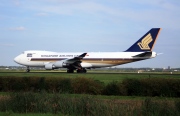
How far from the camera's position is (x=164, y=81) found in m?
21.2

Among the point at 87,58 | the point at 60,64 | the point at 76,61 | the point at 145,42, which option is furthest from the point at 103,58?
the point at 145,42

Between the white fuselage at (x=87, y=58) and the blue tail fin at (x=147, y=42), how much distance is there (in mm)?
2064

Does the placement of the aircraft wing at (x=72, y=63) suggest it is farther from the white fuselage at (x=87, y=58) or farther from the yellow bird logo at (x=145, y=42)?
the yellow bird logo at (x=145, y=42)

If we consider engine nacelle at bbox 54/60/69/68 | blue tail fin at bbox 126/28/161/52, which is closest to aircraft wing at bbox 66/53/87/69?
engine nacelle at bbox 54/60/69/68

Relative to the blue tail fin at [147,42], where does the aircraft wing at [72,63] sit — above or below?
below

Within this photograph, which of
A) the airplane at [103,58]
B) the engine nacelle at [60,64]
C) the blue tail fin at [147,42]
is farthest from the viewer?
the blue tail fin at [147,42]

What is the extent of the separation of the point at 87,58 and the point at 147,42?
37.7 ft

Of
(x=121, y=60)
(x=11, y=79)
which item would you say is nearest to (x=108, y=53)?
(x=121, y=60)

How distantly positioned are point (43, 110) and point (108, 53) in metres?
43.4

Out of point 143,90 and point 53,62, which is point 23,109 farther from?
point 53,62

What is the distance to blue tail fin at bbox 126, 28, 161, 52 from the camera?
56.2 meters

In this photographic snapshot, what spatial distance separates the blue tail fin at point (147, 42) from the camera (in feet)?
185

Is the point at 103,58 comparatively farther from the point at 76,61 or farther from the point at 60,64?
the point at 60,64

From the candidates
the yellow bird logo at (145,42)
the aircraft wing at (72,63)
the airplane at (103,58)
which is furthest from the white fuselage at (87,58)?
the yellow bird logo at (145,42)
